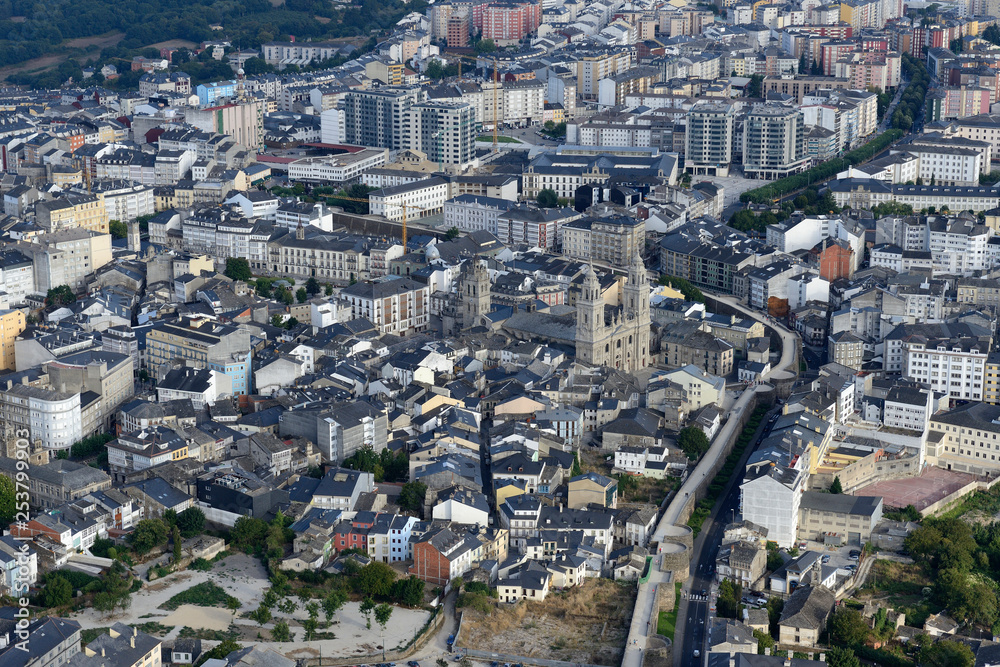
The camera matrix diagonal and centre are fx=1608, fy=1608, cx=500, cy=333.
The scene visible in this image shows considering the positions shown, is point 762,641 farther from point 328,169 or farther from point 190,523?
point 328,169

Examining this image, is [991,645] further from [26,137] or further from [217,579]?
[26,137]

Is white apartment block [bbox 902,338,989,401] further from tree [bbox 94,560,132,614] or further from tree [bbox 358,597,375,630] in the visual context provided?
tree [bbox 94,560,132,614]

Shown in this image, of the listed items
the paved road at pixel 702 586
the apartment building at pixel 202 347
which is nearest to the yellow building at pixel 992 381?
the paved road at pixel 702 586

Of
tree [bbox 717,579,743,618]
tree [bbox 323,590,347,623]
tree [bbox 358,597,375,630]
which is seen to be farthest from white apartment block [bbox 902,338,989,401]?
tree [bbox 323,590,347,623]

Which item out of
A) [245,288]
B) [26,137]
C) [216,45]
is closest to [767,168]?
[245,288]

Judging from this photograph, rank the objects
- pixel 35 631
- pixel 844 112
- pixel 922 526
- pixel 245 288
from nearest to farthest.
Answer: pixel 35 631 < pixel 922 526 < pixel 245 288 < pixel 844 112

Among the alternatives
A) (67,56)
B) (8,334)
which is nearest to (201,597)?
(8,334)
